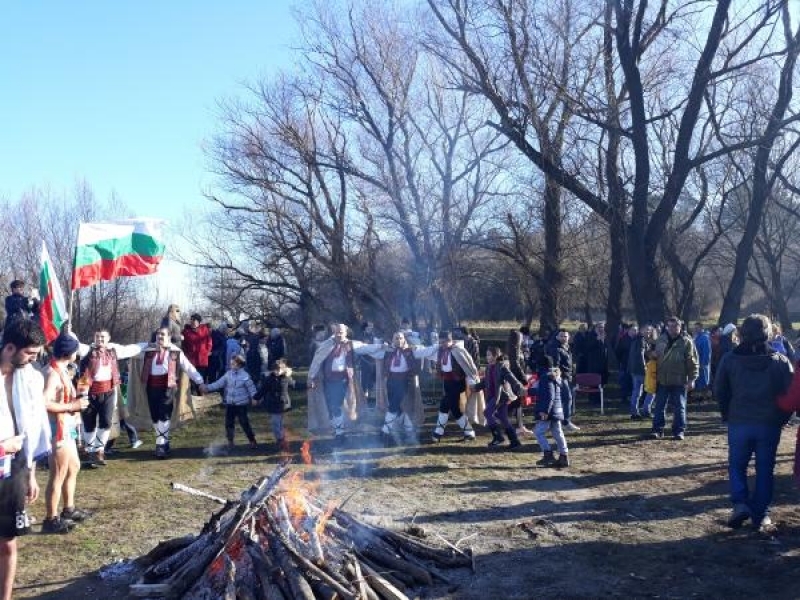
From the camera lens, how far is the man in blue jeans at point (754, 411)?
711 cm

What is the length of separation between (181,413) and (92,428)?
227 cm

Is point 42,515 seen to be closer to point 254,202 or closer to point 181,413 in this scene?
point 181,413

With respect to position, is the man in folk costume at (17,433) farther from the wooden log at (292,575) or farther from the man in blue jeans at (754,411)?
the man in blue jeans at (754,411)

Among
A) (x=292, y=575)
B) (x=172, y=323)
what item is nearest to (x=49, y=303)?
(x=172, y=323)

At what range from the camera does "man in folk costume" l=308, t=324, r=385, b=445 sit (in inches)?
492

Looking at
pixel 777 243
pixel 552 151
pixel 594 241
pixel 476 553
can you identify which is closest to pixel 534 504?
pixel 476 553

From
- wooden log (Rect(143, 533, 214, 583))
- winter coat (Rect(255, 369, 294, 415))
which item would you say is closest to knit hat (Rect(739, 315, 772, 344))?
wooden log (Rect(143, 533, 214, 583))

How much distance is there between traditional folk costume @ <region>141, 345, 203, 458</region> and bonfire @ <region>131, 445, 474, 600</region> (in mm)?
5182

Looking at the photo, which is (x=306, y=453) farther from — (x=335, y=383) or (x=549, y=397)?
(x=335, y=383)

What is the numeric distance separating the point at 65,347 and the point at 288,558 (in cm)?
357

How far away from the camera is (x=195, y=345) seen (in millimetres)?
16531

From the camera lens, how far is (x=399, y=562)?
5922 mm

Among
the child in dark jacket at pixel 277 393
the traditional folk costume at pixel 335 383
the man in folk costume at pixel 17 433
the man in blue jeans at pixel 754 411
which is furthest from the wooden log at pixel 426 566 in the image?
the traditional folk costume at pixel 335 383

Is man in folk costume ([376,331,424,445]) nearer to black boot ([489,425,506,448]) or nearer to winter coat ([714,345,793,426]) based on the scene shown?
black boot ([489,425,506,448])
